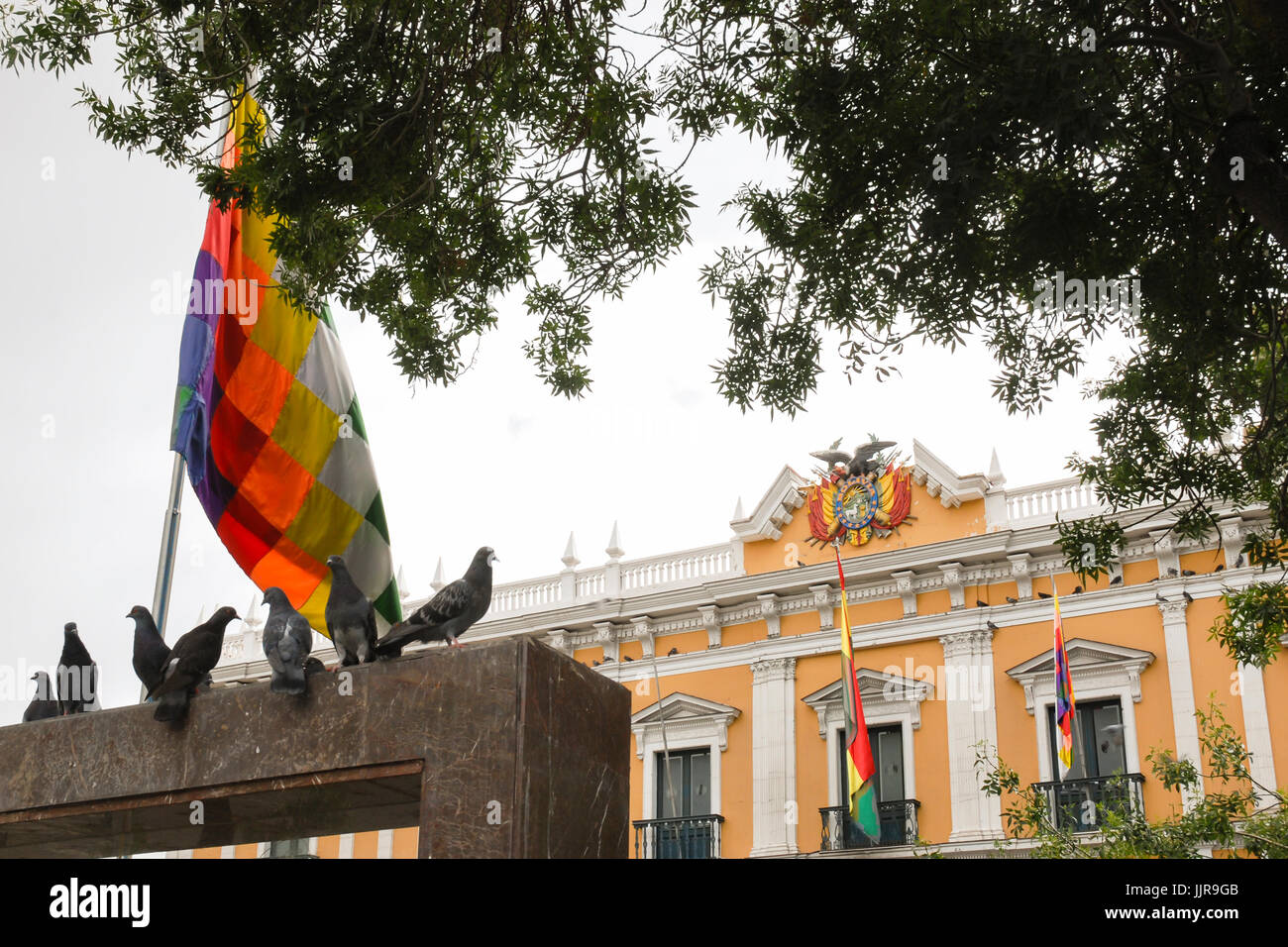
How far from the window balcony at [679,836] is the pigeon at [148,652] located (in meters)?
13.1

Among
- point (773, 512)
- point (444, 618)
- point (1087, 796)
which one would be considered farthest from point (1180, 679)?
point (444, 618)

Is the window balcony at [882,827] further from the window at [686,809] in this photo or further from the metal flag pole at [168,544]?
the metal flag pole at [168,544]

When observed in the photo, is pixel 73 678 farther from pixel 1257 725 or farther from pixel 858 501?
pixel 858 501

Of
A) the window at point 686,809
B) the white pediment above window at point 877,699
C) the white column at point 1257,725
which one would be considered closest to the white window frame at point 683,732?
the window at point 686,809

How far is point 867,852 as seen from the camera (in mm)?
18125

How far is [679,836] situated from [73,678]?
13.2 m

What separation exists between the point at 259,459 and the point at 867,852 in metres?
11.2

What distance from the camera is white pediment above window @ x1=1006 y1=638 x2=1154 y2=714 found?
56.6 ft

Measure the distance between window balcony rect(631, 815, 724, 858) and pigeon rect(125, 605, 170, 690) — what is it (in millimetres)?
13077

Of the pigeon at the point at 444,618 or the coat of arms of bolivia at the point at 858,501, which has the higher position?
the coat of arms of bolivia at the point at 858,501

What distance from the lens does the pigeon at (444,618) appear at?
6.52 meters

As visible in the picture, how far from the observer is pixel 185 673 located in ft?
22.8
